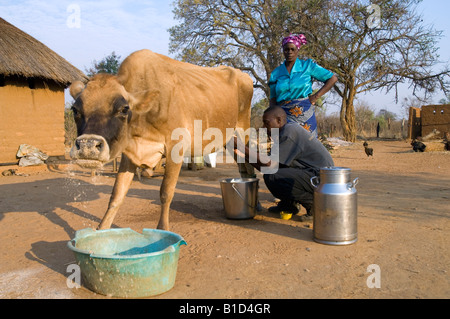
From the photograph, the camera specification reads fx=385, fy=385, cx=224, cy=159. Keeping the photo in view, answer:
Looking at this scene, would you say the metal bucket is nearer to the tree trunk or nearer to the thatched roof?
the thatched roof

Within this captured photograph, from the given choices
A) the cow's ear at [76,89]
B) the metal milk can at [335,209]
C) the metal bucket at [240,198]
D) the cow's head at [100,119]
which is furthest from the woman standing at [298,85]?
the cow's ear at [76,89]

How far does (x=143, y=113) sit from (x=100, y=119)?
24.8 inches

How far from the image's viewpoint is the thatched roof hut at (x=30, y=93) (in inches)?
353

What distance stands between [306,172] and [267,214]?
3.02 ft

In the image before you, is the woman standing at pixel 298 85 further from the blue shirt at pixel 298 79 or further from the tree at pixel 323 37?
the tree at pixel 323 37

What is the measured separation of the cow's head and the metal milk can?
1.86 metres

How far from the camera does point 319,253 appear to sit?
3.30 m

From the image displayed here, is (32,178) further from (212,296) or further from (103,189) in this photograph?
(212,296)

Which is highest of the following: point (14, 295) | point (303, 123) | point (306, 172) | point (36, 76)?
point (36, 76)

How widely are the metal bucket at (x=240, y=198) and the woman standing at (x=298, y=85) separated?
100 cm

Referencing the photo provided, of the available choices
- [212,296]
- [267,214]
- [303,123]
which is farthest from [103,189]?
[212,296]

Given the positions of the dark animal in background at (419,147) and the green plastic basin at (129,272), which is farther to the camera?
the dark animal in background at (419,147)

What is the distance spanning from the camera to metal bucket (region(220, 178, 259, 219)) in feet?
14.5

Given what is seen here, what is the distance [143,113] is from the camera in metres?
3.57
